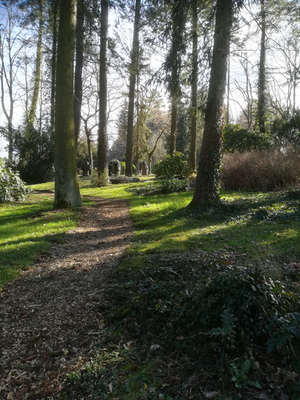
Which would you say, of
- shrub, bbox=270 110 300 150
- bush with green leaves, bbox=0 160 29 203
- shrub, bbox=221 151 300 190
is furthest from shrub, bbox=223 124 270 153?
bush with green leaves, bbox=0 160 29 203

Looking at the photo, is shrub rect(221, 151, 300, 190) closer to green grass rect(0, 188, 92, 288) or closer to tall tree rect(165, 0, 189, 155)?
tall tree rect(165, 0, 189, 155)

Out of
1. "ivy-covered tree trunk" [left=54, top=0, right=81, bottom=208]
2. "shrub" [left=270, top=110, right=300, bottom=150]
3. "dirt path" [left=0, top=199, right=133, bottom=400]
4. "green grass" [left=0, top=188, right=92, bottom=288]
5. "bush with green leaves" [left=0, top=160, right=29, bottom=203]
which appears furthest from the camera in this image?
"shrub" [left=270, top=110, right=300, bottom=150]

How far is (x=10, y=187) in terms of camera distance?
1102 centimetres

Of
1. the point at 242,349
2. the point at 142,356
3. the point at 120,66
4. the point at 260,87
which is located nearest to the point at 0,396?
the point at 142,356

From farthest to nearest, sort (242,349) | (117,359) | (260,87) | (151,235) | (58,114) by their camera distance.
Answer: (260,87), (58,114), (151,235), (117,359), (242,349)

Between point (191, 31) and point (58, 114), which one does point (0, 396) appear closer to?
point (58, 114)

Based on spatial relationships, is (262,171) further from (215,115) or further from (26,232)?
(26,232)

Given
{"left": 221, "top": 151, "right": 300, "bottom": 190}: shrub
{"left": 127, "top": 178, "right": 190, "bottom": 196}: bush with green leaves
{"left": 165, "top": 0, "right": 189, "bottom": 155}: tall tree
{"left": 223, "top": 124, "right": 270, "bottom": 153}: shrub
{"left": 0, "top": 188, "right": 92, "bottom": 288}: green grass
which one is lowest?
{"left": 0, "top": 188, "right": 92, "bottom": 288}: green grass

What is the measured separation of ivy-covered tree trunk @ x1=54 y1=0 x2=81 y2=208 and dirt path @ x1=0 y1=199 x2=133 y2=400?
10.5 ft

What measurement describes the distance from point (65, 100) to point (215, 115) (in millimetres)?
4344

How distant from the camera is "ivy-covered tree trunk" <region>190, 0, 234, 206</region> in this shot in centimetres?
761

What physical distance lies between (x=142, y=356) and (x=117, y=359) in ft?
0.72

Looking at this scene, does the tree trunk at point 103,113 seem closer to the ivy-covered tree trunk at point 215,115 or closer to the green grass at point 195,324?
the ivy-covered tree trunk at point 215,115

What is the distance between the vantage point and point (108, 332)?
3.02 m
